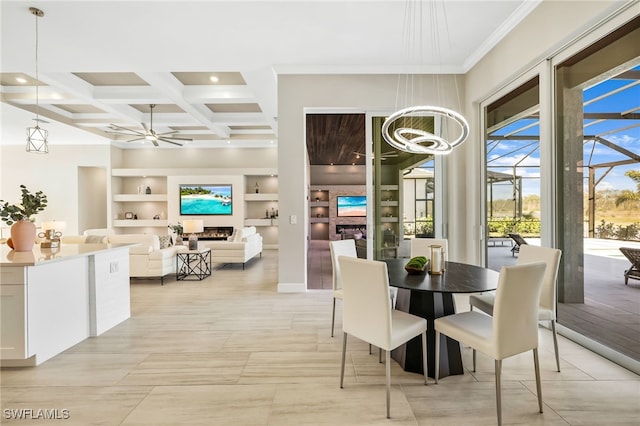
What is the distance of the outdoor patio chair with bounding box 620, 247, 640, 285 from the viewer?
7.67ft

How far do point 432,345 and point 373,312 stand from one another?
73 cm

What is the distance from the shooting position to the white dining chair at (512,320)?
1.74 metres

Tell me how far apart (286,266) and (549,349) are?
314cm

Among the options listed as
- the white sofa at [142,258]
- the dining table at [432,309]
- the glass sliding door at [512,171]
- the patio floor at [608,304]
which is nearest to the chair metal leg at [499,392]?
the dining table at [432,309]

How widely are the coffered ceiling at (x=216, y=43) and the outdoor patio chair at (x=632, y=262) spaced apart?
2.48 m

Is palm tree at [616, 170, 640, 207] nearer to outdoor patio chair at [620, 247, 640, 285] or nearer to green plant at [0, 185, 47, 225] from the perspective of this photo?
outdoor patio chair at [620, 247, 640, 285]

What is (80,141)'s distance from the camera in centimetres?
868

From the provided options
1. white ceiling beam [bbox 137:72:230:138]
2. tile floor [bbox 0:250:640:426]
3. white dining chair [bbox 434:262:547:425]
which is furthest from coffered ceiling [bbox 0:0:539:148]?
tile floor [bbox 0:250:640:426]

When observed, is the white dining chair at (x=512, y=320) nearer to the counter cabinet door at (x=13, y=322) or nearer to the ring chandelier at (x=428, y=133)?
the ring chandelier at (x=428, y=133)

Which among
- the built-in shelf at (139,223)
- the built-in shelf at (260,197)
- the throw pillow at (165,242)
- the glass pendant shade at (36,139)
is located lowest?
the throw pillow at (165,242)

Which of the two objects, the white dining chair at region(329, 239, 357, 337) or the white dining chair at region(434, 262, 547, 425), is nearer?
the white dining chair at region(434, 262, 547, 425)

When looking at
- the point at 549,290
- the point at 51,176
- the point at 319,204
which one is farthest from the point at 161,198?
the point at 549,290

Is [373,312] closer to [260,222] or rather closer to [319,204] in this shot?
[260,222]

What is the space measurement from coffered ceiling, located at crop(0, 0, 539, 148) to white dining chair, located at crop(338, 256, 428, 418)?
9.03ft
